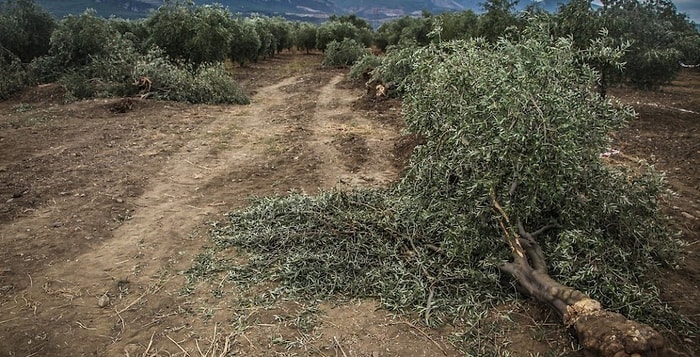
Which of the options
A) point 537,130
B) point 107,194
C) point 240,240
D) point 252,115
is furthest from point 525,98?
point 252,115

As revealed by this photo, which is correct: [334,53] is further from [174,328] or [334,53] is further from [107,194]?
[174,328]

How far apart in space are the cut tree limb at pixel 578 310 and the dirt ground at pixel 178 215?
8.4 inches

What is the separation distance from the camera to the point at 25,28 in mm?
16266

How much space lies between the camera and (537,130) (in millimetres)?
3707

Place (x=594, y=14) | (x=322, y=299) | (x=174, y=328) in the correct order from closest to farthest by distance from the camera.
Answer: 1. (x=174, y=328)
2. (x=322, y=299)
3. (x=594, y=14)

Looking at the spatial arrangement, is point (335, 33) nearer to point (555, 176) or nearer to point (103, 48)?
point (103, 48)

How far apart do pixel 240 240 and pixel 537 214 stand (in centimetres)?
296

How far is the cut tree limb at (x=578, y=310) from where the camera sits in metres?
2.78

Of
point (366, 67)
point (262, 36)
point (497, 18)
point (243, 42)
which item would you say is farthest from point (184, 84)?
point (262, 36)

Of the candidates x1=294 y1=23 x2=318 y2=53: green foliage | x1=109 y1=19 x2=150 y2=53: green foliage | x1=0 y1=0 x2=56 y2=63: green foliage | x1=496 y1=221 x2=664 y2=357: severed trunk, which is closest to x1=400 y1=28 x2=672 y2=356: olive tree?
x1=496 y1=221 x2=664 y2=357: severed trunk

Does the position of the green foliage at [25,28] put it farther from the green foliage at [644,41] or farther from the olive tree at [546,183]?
the green foliage at [644,41]

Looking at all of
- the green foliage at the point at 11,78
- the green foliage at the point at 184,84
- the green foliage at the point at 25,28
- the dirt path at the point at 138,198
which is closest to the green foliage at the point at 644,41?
the dirt path at the point at 138,198

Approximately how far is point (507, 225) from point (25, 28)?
18.8 metres

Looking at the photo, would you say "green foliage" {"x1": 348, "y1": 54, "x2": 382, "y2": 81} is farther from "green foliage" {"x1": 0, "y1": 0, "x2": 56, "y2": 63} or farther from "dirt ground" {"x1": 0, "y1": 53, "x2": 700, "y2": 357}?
"green foliage" {"x1": 0, "y1": 0, "x2": 56, "y2": 63}
